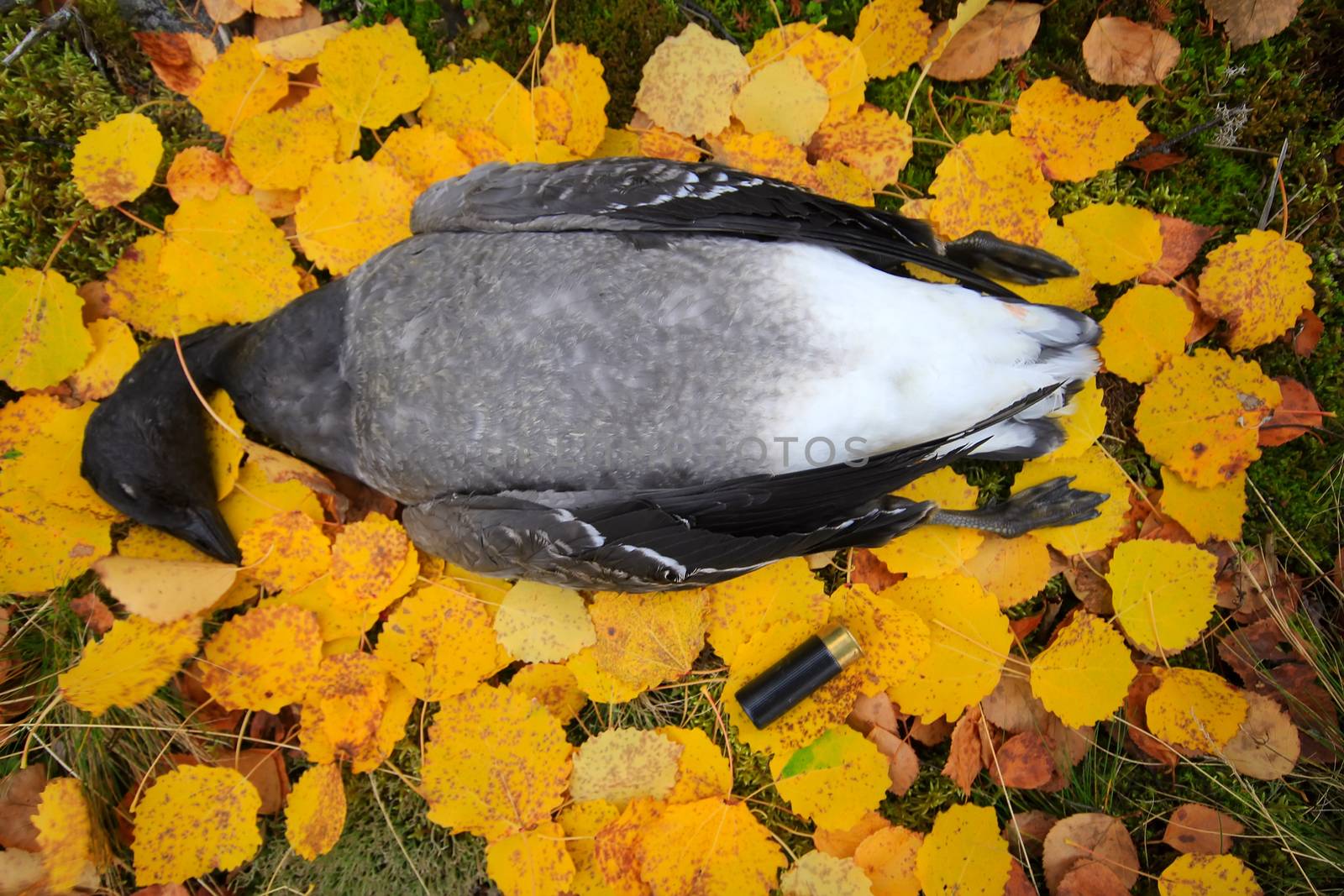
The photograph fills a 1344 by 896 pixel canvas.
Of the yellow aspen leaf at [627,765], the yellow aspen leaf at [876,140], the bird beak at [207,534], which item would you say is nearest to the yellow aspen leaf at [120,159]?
the bird beak at [207,534]

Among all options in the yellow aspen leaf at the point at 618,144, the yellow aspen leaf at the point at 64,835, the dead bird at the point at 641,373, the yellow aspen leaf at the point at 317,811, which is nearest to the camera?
the dead bird at the point at 641,373

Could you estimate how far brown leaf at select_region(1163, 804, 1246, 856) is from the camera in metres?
3.10

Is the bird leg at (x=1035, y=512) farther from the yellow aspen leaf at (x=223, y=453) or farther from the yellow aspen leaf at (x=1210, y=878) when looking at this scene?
the yellow aspen leaf at (x=223, y=453)

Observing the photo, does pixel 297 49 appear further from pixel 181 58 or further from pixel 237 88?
pixel 181 58

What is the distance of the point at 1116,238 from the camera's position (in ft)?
10.6

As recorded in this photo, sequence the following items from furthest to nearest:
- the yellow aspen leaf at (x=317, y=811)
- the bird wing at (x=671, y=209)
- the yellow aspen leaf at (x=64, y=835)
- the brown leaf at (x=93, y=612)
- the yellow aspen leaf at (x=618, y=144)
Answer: the yellow aspen leaf at (x=618, y=144), the brown leaf at (x=93, y=612), the yellow aspen leaf at (x=317, y=811), the yellow aspen leaf at (x=64, y=835), the bird wing at (x=671, y=209)

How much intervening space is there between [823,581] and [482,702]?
131cm

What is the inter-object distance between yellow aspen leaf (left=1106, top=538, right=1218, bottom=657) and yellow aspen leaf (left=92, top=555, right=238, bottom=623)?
10.4 ft

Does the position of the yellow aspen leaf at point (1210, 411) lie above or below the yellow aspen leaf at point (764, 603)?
above

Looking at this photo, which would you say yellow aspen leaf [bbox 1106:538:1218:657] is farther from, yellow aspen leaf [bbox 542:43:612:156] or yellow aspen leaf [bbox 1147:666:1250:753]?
yellow aspen leaf [bbox 542:43:612:156]

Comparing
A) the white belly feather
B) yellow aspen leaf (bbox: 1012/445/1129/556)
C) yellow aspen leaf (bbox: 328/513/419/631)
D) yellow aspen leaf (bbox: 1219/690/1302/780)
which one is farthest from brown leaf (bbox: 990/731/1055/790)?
yellow aspen leaf (bbox: 328/513/419/631)

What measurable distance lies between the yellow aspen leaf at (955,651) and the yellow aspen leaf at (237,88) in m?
3.01

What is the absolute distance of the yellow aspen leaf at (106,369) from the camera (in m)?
3.20

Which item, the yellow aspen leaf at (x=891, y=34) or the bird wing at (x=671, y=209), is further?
the yellow aspen leaf at (x=891, y=34)
